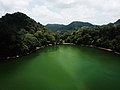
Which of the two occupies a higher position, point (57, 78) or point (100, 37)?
point (100, 37)

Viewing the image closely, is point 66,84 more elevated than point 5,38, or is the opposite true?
point 5,38

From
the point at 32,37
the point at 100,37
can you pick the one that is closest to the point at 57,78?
the point at 32,37

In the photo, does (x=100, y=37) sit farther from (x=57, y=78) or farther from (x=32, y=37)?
(x=57, y=78)

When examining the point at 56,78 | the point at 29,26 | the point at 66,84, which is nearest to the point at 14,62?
the point at 56,78

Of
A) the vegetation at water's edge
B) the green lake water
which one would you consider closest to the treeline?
the vegetation at water's edge

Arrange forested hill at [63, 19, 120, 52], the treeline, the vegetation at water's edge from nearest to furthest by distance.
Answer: the vegetation at water's edge
forested hill at [63, 19, 120, 52]
the treeline

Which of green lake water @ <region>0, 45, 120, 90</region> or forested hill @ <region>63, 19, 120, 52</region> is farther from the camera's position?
forested hill @ <region>63, 19, 120, 52</region>

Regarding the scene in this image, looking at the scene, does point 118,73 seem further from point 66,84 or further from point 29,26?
point 29,26

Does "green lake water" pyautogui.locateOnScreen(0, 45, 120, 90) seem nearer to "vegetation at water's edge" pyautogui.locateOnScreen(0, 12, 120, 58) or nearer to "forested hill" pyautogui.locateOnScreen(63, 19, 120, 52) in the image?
"vegetation at water's edge" pyautogui.locateOnScreen(0, 12, 120, 58)
